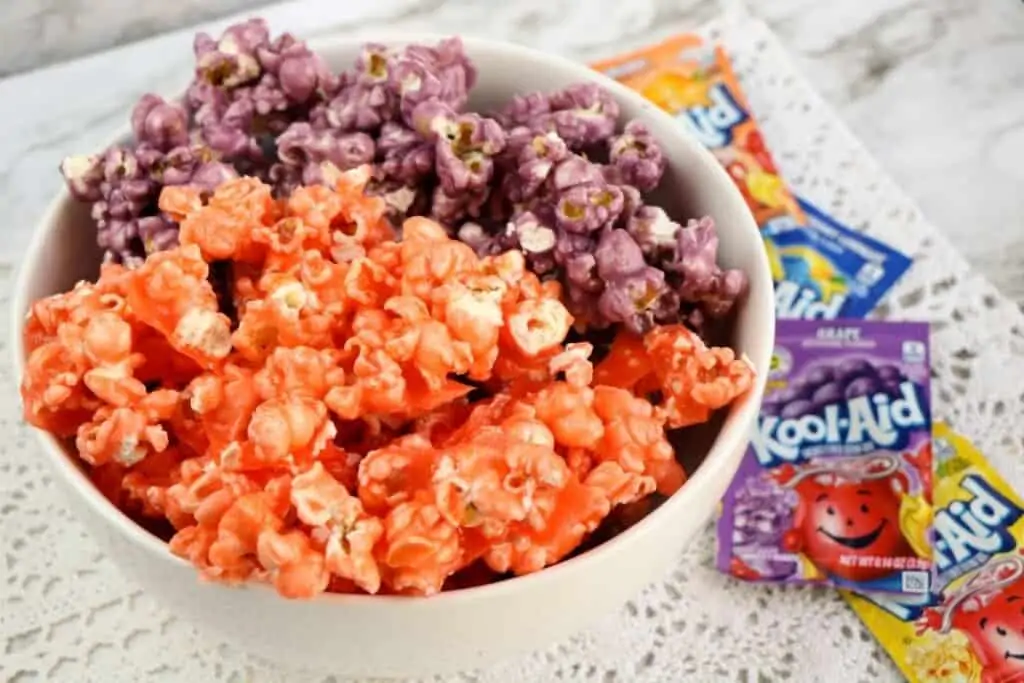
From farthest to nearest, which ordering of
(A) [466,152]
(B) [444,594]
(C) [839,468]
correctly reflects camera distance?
(C) [839,468], (A) [466,152], (B) [444,594]

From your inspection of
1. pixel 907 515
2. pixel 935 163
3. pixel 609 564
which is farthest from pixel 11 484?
pixel 935 163

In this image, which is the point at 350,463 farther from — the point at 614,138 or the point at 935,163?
the point at 935,163

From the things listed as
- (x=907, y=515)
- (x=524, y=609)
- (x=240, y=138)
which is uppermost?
(x=240, y=138)

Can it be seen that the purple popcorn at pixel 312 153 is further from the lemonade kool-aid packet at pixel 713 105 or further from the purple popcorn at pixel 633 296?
the lemonade kool-aid packet at pixel 713 105

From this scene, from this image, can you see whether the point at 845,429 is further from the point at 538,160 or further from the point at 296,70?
the point at 296,70

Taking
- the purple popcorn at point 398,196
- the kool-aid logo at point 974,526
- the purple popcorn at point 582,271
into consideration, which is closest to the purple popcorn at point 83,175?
the purple popcorn at point 398,196

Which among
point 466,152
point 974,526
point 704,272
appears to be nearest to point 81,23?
point 466,152
